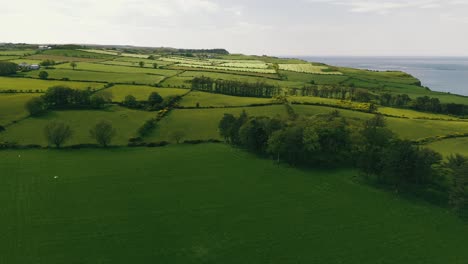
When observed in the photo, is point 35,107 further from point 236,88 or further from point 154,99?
point 236,88

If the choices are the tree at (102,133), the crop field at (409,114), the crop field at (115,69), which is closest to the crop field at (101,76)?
the crop field at (115,69)

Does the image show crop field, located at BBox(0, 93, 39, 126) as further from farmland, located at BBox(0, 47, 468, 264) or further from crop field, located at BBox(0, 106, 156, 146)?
crop field, located at BBox(0, 106, 156, 146)

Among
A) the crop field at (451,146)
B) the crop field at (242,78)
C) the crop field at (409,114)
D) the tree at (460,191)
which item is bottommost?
the tree at (460,191)

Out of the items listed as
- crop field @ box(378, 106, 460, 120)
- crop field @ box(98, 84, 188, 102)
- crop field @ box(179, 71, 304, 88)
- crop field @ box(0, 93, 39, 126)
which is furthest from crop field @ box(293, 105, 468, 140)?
crop field @ box(0, 93, 39, 126)

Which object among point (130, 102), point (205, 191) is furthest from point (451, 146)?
point (130, 102)

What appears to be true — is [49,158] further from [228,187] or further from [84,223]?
[228,187]

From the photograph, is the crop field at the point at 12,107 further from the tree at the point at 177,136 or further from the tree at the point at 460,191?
the tree at the point at 460,191
